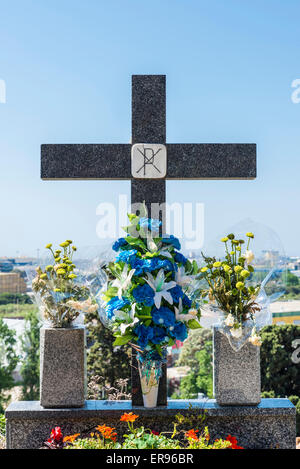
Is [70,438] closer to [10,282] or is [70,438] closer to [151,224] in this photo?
[151,224]

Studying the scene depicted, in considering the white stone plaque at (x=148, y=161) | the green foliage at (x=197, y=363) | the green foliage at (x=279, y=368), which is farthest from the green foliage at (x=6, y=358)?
the white stone plaque at (x=148, y=161)

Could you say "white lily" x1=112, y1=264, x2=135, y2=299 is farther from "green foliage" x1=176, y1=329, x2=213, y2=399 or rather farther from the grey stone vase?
"green foliage" x1=176, y1=329, x2=213, y2=399

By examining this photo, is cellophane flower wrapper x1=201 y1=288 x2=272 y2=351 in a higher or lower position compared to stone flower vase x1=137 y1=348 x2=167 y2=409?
higher

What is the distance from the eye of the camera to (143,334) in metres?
3.11

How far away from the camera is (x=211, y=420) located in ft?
10.9

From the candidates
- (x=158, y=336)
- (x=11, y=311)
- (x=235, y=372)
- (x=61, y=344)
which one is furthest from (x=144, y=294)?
(x=11, y=311)

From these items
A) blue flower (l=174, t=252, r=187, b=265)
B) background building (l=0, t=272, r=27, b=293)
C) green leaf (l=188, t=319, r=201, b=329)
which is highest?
blue flower (l=174, t=252, r=187, b=265)

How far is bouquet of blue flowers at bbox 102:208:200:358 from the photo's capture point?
3102mm

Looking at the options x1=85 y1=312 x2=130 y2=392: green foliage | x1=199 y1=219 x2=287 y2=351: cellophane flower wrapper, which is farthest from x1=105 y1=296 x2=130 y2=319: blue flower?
x1=85 y1=312 x2=130 y2=392: green foliage

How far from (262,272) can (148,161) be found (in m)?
1.14

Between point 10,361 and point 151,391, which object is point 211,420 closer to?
point 151,391

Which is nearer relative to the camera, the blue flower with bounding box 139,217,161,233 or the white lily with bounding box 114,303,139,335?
the white lily with bounding box 114,303,139,335

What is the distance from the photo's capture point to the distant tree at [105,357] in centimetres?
1252
